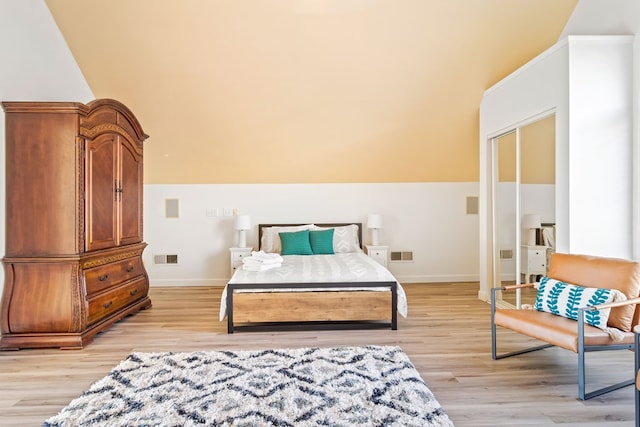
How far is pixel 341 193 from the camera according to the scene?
19.0 ft

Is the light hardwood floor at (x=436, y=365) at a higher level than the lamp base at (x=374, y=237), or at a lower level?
lower

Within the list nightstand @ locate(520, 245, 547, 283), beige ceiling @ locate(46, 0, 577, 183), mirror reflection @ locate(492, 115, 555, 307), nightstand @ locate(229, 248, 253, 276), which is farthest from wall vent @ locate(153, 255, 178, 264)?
nightstand @ locate(520, 245, 547, 283)

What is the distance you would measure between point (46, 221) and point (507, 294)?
4.60 metres

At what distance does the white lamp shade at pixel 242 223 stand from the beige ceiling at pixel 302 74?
65cm

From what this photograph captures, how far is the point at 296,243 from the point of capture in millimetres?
5055

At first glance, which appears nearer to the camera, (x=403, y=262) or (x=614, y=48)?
(x=614, y=48)

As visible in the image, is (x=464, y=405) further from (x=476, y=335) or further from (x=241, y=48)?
(x=241, y=48)

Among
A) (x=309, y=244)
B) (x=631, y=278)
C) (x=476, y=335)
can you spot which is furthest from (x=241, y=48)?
(x=631, y=278)

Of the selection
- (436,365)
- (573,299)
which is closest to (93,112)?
(436,365)

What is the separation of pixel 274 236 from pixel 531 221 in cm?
318

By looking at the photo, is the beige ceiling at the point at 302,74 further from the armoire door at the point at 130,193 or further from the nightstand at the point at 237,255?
the nightstand at the point at 237,255

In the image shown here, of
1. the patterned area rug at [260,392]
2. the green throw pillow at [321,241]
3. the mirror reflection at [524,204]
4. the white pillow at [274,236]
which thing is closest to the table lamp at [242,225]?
the white pillow at [274,236]

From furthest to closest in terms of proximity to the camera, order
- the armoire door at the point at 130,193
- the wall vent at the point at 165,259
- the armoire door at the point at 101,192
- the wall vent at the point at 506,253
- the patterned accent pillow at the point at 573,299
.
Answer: the wall vent at the point at 165,259 → the wall vent at the point at 506,253 → the armoire door at the point at 130,193 → the armoire door at the point at 101,192 → the patterned accent pillow at the point at 573,299

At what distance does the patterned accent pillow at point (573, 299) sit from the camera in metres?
2.44
